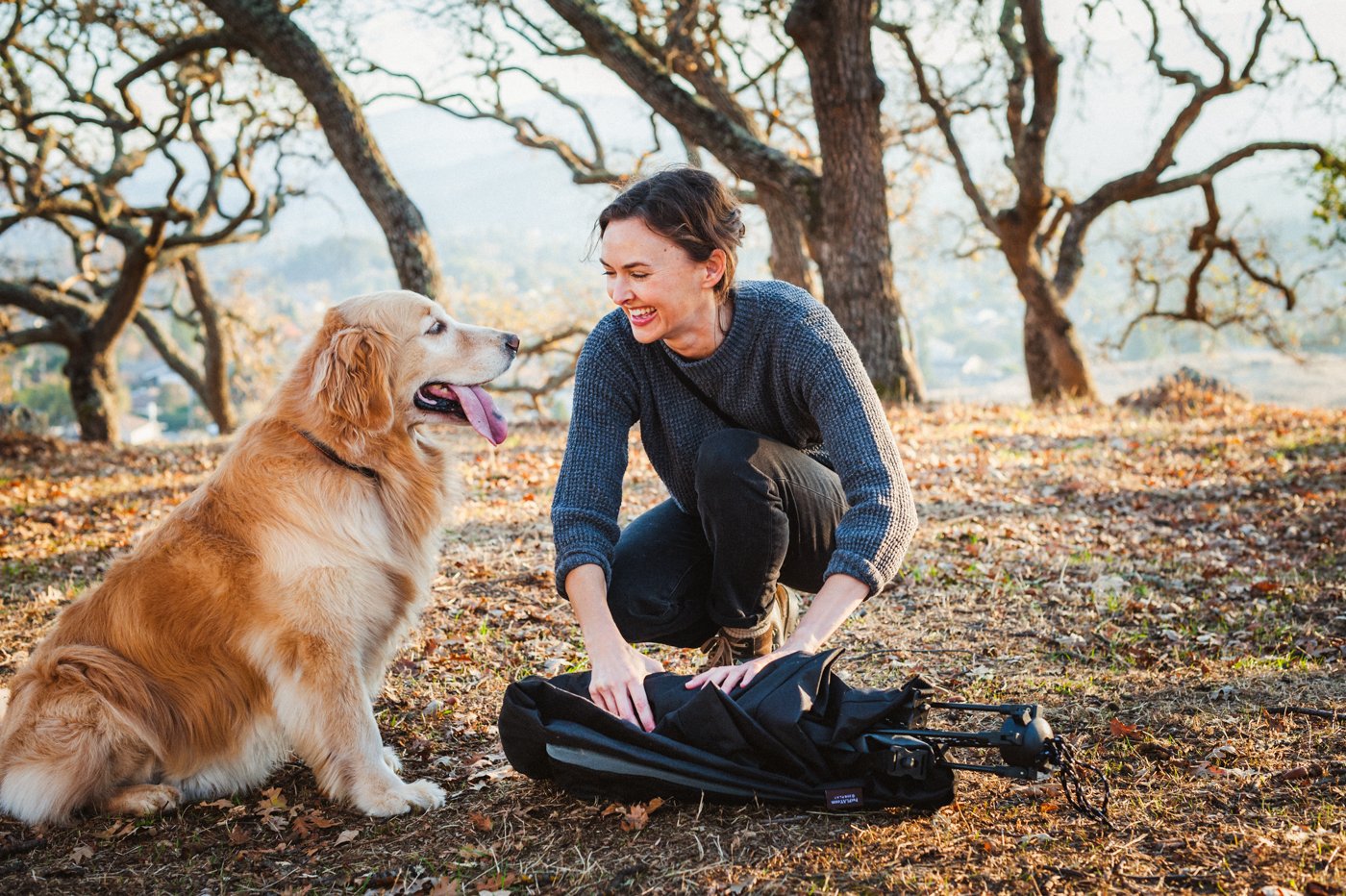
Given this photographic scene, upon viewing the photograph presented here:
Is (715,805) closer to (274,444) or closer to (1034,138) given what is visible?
(274,444)

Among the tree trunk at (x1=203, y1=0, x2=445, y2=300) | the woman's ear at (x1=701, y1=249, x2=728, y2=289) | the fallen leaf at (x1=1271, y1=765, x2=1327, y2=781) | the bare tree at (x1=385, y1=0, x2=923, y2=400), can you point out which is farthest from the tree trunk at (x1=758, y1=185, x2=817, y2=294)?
Answer: the fallen leaf at (x1=1271, y1=765, x2=1327, y2=781)

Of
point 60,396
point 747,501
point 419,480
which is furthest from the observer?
point 60,396

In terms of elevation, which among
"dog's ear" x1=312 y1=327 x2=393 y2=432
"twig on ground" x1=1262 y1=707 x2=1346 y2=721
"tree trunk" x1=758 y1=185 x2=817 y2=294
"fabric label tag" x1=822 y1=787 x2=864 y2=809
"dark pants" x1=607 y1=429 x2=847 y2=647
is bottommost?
"twig on ground" x1=1262 y1=707 x2=1346 y2=721

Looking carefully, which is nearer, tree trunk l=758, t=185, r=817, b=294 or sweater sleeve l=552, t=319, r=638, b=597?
sweater sleeve l=552, t=319, r=638, b=597

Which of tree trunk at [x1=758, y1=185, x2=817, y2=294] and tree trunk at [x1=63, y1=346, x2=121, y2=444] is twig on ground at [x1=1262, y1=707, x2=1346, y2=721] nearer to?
tree trunk at [x1=758, y1=185, x2=817, y2=294]

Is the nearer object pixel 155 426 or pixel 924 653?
pixel 924 653

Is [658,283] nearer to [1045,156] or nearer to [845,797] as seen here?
[845,797]

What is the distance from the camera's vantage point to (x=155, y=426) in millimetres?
44125

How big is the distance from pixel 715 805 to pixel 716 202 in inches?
68.2

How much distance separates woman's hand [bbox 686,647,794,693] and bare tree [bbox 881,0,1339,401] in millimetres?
12048

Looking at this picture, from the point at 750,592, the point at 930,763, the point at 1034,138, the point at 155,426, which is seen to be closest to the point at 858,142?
the point at 1034,138

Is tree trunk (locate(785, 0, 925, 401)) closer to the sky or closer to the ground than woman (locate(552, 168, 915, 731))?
closer to the sky

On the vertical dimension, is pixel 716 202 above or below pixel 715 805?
above

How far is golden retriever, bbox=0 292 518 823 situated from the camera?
290cm
